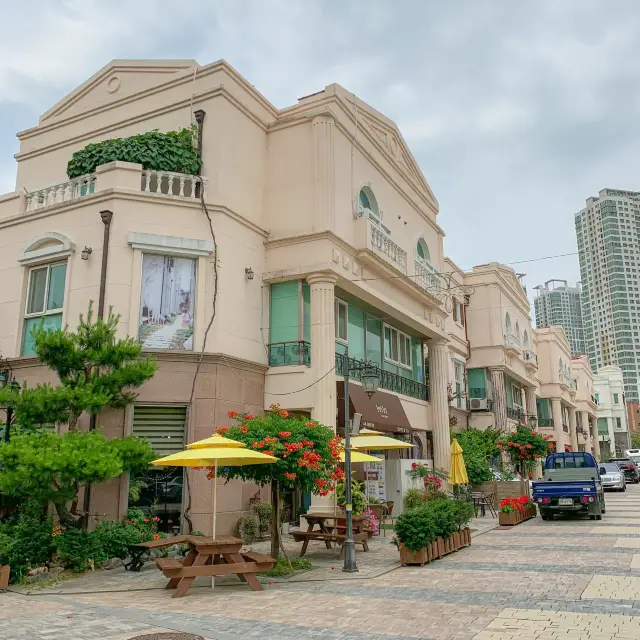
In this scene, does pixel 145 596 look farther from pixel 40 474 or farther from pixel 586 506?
pixel 586 506

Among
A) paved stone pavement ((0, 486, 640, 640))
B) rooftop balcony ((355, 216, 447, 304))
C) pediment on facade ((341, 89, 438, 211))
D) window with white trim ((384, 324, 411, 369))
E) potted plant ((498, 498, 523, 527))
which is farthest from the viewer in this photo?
window with white trim ((384, 324, 411, 369))

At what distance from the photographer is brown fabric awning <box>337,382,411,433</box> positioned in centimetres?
1680

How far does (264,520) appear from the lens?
1491 centimetres

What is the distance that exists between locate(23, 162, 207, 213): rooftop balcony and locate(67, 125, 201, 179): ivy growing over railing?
1.42 ft

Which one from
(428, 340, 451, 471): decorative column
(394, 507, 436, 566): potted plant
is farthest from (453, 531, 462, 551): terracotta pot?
(428, 340, 451, 471): decorative column

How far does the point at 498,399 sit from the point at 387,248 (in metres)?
15.0

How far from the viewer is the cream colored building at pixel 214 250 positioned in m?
14.5

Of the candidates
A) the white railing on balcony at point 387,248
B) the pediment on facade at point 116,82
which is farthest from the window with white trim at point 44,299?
the white railing on balcony at point 387,248

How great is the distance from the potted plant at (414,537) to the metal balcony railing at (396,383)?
636cm

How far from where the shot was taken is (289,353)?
53.5 feet

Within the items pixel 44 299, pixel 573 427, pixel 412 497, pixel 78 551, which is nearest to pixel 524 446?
pixel 412 497

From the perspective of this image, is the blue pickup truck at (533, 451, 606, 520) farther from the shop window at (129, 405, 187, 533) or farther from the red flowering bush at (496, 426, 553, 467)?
the shop window at (129, 405, 187, 533)

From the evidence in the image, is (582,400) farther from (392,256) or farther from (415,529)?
(415,529)

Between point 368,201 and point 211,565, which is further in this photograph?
point 368,201
